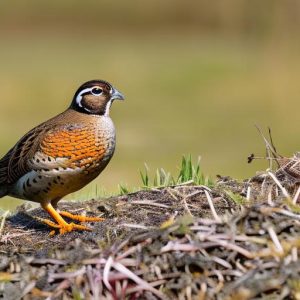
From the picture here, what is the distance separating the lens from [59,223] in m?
5.00

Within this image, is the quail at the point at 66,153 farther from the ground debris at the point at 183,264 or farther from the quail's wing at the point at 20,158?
the ground debris at the point at 183,264

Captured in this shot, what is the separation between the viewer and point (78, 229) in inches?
188

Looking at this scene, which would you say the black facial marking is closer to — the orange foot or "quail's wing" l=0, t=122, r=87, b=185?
"quail's wing" l=0, t=122, r=87, b=185

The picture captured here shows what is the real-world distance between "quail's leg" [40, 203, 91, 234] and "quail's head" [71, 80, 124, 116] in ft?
2.04

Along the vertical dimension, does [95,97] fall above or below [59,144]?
above

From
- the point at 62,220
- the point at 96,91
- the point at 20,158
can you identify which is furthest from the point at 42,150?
the point at 96,91

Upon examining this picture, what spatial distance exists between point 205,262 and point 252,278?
0.21m

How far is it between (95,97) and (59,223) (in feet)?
2.75

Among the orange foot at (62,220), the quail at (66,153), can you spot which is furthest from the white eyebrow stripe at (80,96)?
the orange foot at (62,220)

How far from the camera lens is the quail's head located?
17.5ft

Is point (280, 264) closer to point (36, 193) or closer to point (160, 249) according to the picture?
point (160, 249)

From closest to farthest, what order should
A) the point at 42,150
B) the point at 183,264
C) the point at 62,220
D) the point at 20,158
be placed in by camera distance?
the point at 183,264
the point at 62,220
the point at 42,150
the point at 20,158

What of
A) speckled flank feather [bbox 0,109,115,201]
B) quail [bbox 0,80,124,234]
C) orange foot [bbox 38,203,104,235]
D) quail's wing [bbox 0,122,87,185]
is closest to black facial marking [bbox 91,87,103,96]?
quail [bbox 0,80,124,234]

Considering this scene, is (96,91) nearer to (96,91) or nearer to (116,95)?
(96,91)
